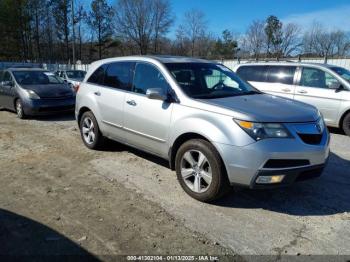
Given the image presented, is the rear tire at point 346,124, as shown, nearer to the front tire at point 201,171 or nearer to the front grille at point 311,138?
the front grille at point 311,138

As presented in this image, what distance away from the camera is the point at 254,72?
33.7ft

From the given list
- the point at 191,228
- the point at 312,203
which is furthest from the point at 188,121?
the point at 312,203

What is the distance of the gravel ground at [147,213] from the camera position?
336 centimetres

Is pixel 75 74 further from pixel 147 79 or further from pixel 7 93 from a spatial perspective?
pixel 147 79

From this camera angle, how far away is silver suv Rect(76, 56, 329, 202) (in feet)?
12.6

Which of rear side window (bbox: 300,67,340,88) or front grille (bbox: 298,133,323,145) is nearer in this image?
front grille (bbox: 298,133,323,145)

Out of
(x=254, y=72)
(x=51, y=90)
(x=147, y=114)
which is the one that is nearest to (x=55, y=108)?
(x=51, y=90)

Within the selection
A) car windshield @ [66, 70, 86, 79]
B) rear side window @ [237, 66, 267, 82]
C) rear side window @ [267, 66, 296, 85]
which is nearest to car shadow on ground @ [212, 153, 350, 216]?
rear side window @ [267, 66, 296, 85]

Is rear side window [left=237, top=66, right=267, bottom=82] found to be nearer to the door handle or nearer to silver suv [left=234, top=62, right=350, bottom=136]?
silver suv [left=234, top=62, right=350, bottom=136]

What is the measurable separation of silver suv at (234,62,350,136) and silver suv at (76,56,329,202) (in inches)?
164

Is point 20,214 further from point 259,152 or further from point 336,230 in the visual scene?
point 336,230

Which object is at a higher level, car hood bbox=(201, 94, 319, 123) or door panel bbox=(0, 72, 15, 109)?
car hood bbox=(201, 94, 319, 123)

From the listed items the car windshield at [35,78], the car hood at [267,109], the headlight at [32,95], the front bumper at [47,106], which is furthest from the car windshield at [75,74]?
the car hood at [267,109]

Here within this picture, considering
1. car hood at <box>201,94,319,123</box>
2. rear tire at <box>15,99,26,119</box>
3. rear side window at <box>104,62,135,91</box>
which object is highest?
rear side window at <box>104,62,135,91</box>
